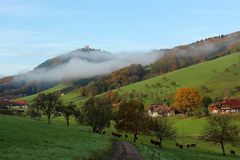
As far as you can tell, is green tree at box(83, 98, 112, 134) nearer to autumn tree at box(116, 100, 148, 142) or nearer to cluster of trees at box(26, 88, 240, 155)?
cluster of trees at box(26, 88, 240, 155)

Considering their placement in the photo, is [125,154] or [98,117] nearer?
[125,154]

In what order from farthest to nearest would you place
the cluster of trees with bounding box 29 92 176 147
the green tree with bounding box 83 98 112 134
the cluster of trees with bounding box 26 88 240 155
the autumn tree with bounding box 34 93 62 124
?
the autumn tree with bounding box 34 93 62 124
the green tree with bounding box 83 98 112 134
the cluster of trees with bounding box 29 92 176 147
the cluster of trees with bounding box 26 88 240 155

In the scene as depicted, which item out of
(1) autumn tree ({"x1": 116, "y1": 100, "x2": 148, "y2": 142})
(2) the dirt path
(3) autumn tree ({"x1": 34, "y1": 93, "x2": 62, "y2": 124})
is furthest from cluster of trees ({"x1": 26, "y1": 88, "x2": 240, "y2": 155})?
(2) the dirt path

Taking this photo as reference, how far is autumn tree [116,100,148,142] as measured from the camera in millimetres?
115131

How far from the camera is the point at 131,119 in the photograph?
116 metres

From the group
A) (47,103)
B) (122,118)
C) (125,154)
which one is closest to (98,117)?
(122,118)

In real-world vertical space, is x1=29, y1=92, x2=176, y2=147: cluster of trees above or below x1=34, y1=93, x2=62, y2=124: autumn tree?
below

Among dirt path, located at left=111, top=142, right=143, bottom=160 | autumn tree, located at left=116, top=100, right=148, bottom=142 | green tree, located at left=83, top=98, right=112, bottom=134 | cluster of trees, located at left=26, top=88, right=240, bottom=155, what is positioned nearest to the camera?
dirt path, located at left=111, top=142, right=143, bottom=160

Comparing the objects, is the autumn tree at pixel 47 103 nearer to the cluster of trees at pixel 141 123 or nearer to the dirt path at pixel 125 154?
the cluster of trees at pixel 141 123

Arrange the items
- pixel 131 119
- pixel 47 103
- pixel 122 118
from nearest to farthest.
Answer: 1. pixel 131 119
2. pixel 122 118
3. pixel 47 103

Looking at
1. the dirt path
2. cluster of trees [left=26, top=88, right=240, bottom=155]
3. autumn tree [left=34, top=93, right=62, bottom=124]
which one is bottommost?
the dirt path

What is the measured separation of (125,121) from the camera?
389 ft

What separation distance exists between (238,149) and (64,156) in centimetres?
7965

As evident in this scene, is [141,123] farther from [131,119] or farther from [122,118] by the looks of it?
[122,118]
